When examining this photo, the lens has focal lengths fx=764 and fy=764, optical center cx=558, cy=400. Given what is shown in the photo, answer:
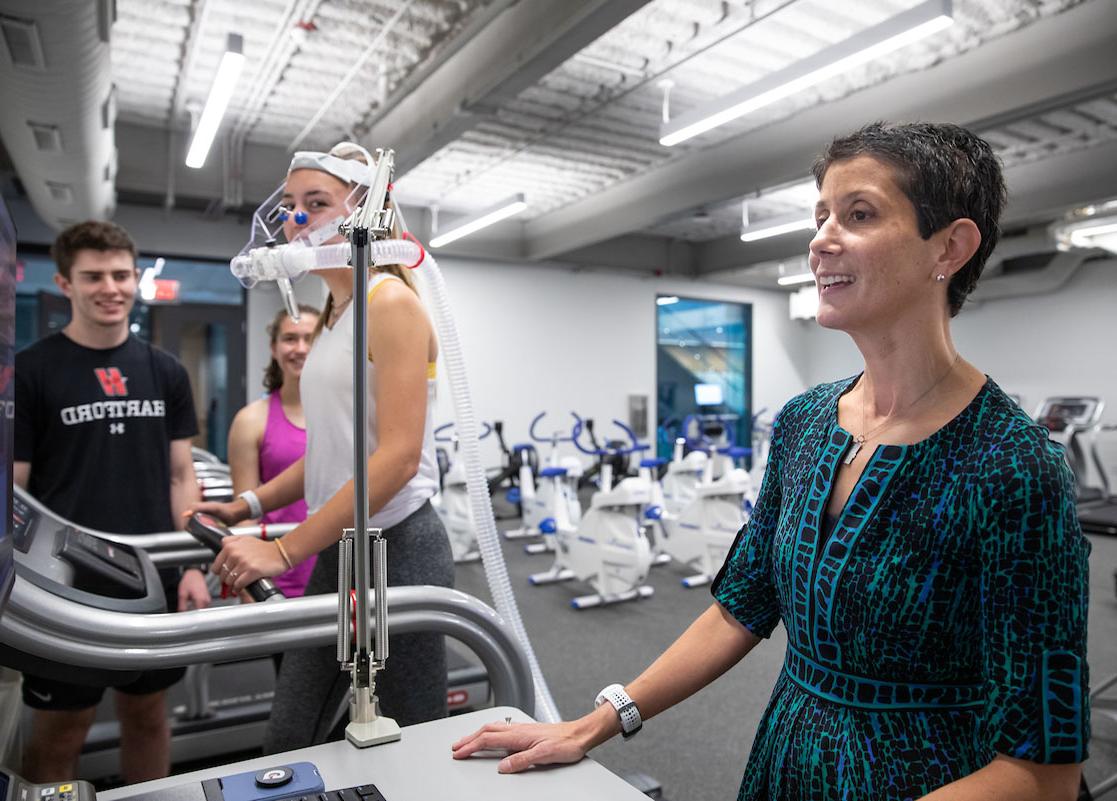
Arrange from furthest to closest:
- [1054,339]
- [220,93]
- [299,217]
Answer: [1054,339], [220,93], [299,217]

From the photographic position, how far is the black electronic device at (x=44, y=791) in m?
0.68

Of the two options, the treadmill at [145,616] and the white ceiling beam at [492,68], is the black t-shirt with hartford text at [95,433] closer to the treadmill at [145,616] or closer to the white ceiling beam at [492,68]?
the treadmill at [145,616]

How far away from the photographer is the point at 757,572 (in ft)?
3.34

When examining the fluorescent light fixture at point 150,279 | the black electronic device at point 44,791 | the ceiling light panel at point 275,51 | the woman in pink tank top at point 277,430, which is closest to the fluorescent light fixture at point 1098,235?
the ceiling light panel at point 275,51

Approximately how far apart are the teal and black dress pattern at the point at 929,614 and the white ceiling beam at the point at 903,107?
2000mm

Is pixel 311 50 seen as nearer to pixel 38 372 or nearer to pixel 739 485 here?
pixel 38 372

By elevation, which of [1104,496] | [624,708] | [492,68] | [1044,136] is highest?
[1044,136]

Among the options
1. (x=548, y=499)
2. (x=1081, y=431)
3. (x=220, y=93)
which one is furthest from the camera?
(x=1081, y=431)

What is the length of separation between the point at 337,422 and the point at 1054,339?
420 inches

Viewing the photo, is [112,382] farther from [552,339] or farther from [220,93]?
[552,339]

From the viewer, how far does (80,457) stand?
6.50 ft

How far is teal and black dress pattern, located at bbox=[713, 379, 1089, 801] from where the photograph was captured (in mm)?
715

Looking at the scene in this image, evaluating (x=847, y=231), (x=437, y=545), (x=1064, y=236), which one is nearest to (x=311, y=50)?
(x=437, y=545)

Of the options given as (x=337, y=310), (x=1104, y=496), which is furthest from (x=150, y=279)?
(x=1104, y=496)
